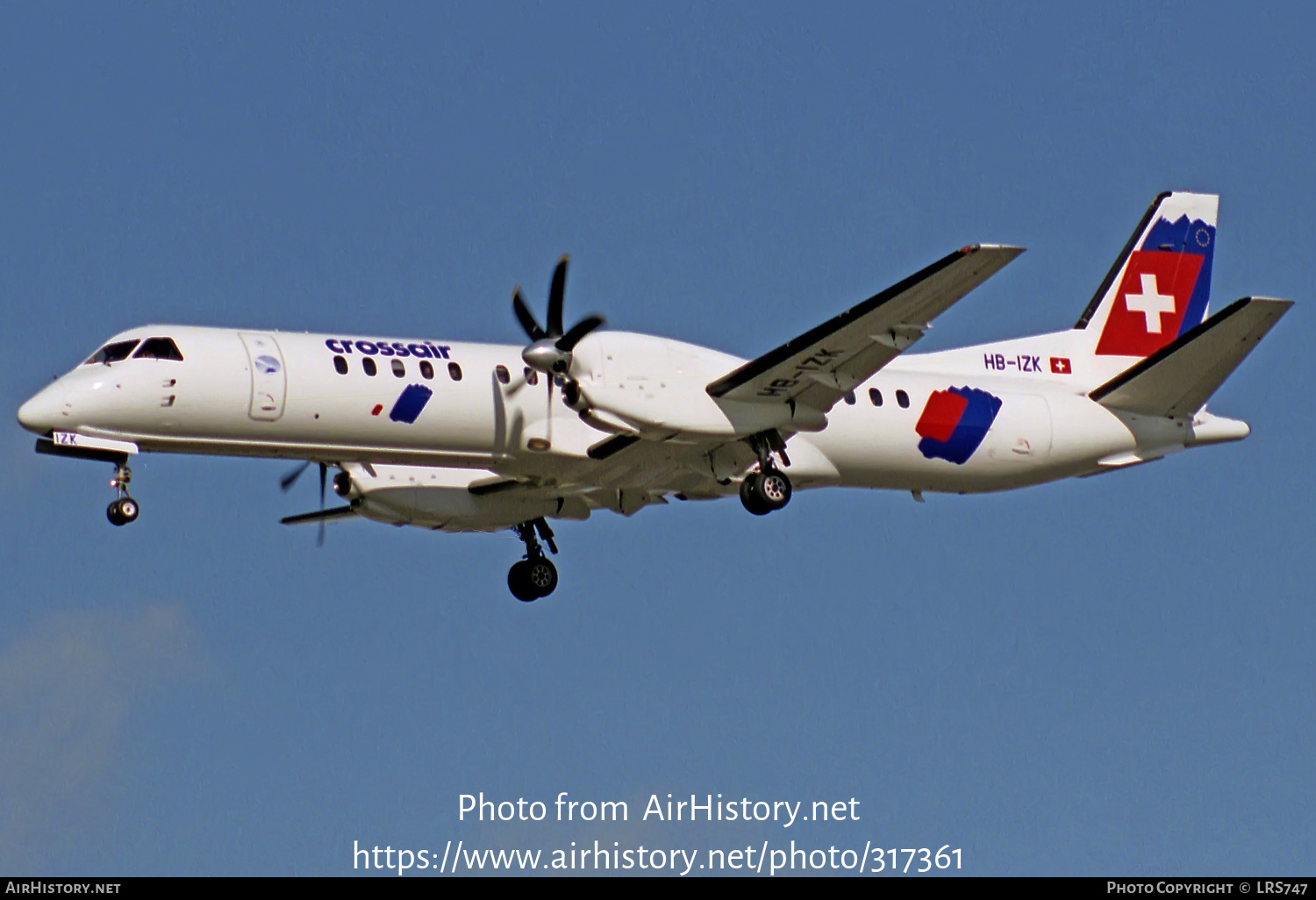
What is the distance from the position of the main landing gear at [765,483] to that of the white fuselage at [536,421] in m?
0.31

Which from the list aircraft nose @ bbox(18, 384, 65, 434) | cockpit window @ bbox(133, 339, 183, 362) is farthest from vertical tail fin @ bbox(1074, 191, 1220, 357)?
aircraft nose @ bbox(18, 384, 65, 434)

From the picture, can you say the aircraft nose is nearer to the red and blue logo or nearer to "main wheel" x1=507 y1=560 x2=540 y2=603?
"main wheel" x1=507 y1=560 x2=540 y2=603

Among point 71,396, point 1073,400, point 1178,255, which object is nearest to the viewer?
point 71,396

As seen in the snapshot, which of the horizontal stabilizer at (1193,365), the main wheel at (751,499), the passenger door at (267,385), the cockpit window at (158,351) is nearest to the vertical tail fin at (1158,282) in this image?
the horizontal stabilizer at (1193,365)

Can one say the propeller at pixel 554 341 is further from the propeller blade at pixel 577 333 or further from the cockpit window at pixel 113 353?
the cockpit window at pixel 113 353

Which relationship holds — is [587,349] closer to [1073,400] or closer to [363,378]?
[363,378]

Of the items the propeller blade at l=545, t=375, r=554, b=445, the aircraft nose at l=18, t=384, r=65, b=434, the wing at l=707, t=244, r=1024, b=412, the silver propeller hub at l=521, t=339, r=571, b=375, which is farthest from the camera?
the propeller blade at l=545, t=375, r=554, b=445

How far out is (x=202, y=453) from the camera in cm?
2230

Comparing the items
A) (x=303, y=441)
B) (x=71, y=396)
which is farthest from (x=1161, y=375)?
(x=71, y=396)

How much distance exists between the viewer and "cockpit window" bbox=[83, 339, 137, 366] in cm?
2189

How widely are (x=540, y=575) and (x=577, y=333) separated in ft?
16.4

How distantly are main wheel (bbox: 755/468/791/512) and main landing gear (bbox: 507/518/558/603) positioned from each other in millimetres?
3998

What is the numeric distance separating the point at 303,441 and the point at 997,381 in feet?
31.0

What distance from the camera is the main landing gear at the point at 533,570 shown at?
2661cm
